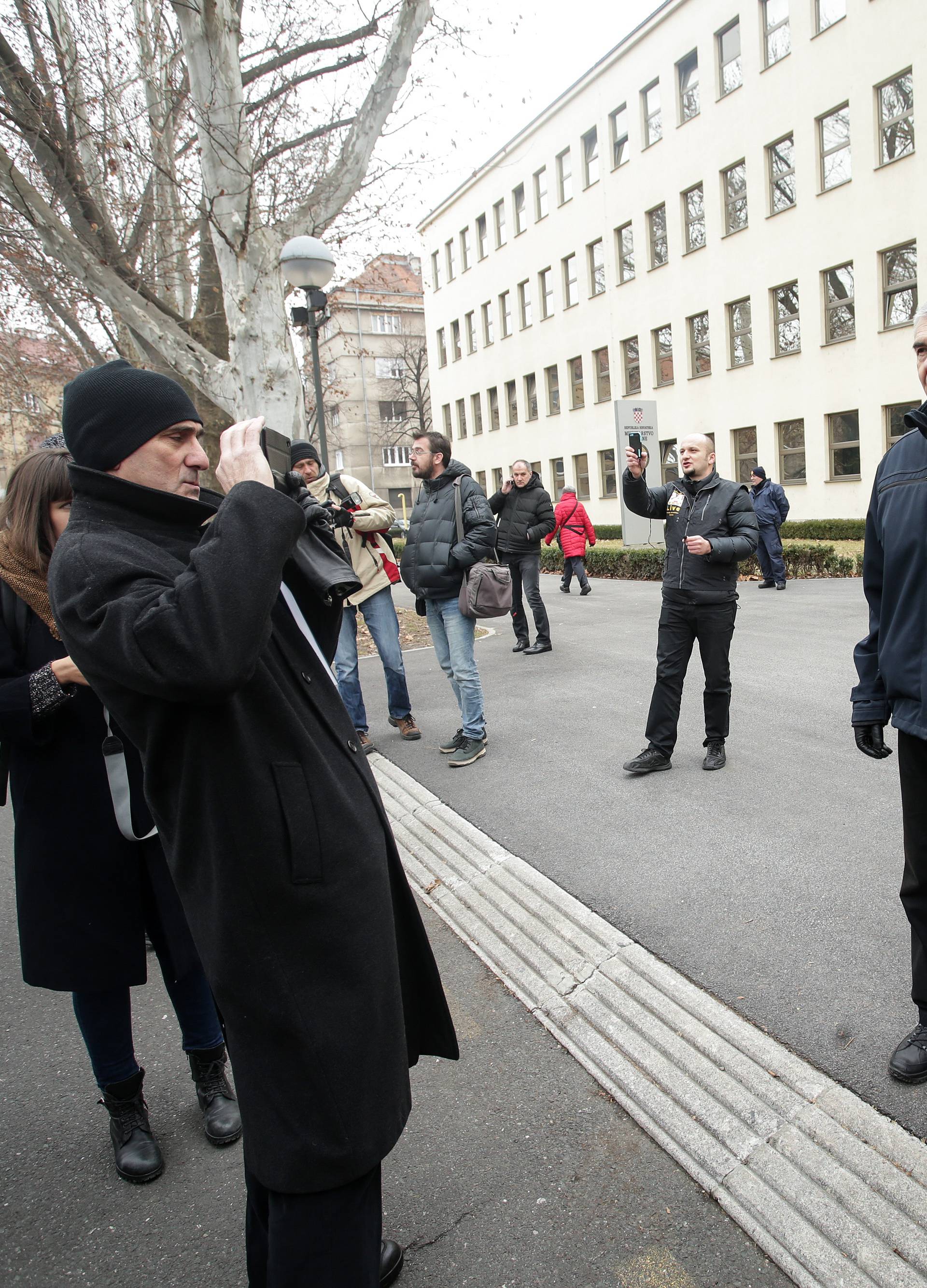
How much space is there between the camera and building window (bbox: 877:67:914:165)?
67.9ft

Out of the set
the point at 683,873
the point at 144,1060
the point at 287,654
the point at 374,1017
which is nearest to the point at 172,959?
the point at 144,1060

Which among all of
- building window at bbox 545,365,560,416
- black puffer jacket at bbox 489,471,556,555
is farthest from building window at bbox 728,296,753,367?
black puffer jacket at bbox 489,471,556,555

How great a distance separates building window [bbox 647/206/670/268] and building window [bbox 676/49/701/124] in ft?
A: 8.69

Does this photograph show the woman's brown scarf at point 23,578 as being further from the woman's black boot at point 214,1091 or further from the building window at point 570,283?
the building window at point 570,283

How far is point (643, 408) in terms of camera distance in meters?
19.7

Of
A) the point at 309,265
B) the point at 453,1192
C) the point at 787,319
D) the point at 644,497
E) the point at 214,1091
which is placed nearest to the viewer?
the point at 453,1192

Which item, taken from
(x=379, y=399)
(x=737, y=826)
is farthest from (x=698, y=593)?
(x=379, y=399)

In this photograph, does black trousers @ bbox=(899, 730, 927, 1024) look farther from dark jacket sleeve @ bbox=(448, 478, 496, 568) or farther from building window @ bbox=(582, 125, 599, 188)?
building window @ bbox=(582, 125, 599, 188)

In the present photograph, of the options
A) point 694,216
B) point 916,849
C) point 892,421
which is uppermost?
point 694,216

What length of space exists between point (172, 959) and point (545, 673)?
6.49m

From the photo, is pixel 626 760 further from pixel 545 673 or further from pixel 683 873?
pixel 545 673

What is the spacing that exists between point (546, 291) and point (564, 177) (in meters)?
4.09

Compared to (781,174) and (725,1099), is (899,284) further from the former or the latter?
(725,1099)

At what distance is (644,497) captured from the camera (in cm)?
561
